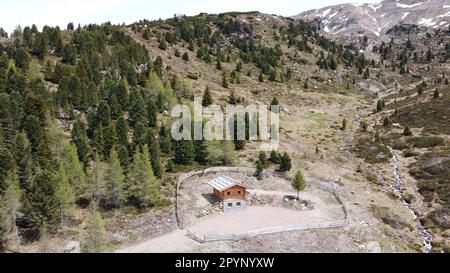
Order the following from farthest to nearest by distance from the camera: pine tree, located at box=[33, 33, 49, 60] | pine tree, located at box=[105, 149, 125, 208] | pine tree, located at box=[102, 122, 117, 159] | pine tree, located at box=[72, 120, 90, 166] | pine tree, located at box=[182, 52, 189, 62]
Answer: pine tree, located at box=[182, 52, 189, 62] → pine tree, located at box=[33, 33, 49, 60] → pine tree, located at box=[102, 122, 117, 159] → pine tree, located at box=[72, 120, 90, 166] → pine tree, located at box=[105, 149, 125, 208]

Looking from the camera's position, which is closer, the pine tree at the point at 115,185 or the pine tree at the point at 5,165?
the pine tree at the point at 5,165

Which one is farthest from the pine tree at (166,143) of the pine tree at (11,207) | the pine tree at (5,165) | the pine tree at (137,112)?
the pine tree at (11,207)

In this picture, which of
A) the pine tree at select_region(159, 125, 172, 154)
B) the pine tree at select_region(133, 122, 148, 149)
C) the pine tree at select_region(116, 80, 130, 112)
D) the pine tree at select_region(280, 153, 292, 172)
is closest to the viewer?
the pine tree at select_region(133, 122, 148, 149)

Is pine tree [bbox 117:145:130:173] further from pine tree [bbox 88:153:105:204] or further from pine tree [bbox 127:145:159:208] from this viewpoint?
pine tree [bbox 88:153:105:204]

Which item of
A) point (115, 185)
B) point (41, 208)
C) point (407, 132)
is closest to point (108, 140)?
point (115, 185)

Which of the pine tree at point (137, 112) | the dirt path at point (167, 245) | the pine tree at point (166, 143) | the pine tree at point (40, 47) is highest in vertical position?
the pine tree at point (40, 47)

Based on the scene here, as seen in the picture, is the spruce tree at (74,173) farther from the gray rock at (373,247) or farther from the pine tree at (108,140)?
the gray rock at (373,247)

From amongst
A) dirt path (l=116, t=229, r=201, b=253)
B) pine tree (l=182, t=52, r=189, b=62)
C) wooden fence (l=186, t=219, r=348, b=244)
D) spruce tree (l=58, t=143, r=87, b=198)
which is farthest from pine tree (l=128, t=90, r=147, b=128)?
pine tree (l=182, t=52, r=189, b=62)
